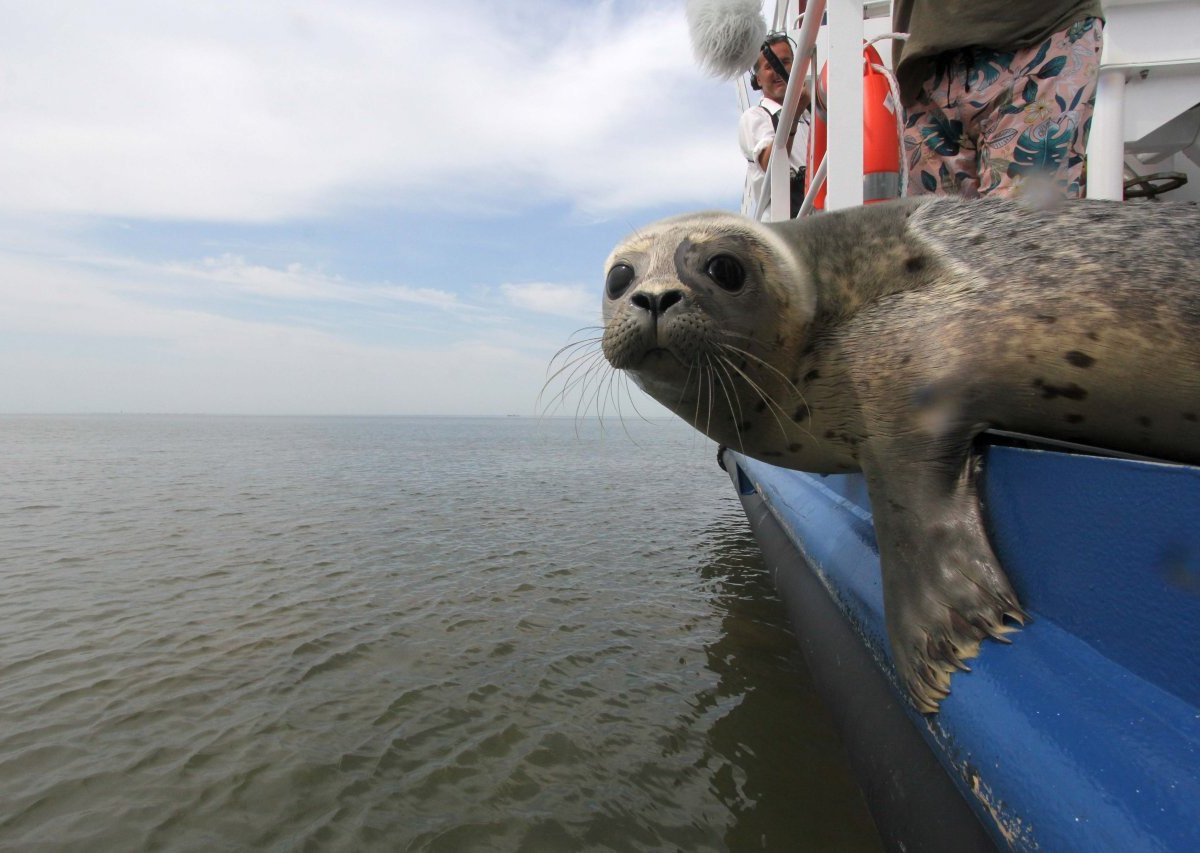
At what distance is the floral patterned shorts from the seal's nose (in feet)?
4.78

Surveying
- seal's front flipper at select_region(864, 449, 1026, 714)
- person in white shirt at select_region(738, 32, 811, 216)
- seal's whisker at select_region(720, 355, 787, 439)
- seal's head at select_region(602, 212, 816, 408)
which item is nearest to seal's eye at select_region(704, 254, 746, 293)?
seal's head at select_region(602, 212, 816, 408)

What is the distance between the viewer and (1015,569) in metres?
1.46

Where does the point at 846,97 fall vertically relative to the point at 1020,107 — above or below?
above

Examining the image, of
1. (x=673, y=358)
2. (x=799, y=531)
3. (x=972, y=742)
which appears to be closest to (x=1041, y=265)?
(x=673, y=358)

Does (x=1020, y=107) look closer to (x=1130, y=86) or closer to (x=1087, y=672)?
(x=1087, y=672)

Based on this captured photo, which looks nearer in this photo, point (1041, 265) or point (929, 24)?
point (1041, 265)

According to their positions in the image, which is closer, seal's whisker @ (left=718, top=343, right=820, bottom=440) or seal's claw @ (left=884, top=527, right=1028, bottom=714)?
seal's claw @ (left=884, top=527, right=1028, bottom=714)

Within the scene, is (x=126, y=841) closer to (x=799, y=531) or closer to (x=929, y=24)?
(x=799, y=531)

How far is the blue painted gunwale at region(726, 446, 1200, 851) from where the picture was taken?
101 cm

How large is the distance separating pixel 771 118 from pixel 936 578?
4266mm

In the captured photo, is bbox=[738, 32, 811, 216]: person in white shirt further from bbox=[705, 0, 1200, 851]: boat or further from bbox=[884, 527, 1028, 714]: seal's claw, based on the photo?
bbox=[884, 527, 1028, 714]: seal's claw

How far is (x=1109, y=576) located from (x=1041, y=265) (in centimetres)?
88

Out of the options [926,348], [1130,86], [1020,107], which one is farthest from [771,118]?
[926,348]

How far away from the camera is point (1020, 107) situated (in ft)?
8.50
